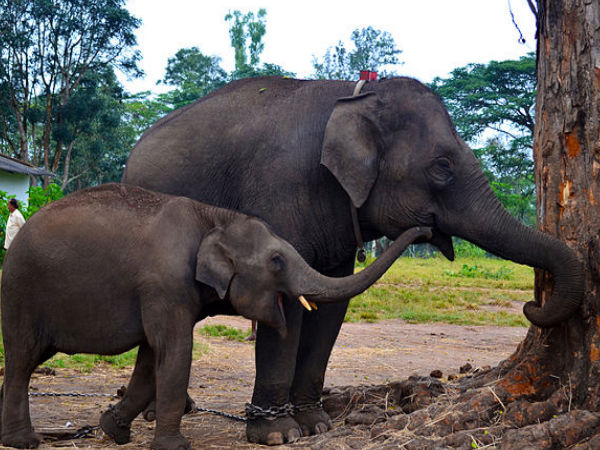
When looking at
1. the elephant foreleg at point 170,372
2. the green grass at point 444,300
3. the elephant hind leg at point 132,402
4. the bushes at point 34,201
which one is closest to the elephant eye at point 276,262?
the elephant foreleg at point 170,372

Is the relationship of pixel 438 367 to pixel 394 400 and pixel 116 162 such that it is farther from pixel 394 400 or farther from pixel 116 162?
pixel 116 162

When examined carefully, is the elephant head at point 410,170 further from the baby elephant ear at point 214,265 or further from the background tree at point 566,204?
the baby elephant ear at point 214,265

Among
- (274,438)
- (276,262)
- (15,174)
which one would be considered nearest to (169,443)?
(274,438)

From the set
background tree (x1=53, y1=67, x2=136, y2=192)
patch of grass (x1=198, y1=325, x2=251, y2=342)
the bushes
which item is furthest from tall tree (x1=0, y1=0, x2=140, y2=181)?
patch of grass (x1=198, y1=325, x2=251, y2=342)

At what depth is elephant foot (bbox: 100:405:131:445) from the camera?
4.29 m

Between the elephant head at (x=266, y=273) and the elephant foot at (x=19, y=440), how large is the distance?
52.7 inches

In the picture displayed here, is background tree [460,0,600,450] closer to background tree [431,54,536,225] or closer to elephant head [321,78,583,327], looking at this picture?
elephant head [321,78,583,327]

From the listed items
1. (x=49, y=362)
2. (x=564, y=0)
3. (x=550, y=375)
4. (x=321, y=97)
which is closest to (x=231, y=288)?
(x=321, y=97)

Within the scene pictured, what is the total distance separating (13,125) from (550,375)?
1307 inches

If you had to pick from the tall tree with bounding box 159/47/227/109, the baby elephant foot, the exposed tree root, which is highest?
the tall tree with bounding box 159/47/227/109

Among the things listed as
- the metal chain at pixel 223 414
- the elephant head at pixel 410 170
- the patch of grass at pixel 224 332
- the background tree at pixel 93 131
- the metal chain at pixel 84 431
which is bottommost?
the patch of grass at pixel 224 332

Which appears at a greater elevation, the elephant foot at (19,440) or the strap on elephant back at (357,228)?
the strap on elephant back at (357,228)

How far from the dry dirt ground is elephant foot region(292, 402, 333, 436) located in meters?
0.14

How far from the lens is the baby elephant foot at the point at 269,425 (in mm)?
4438
